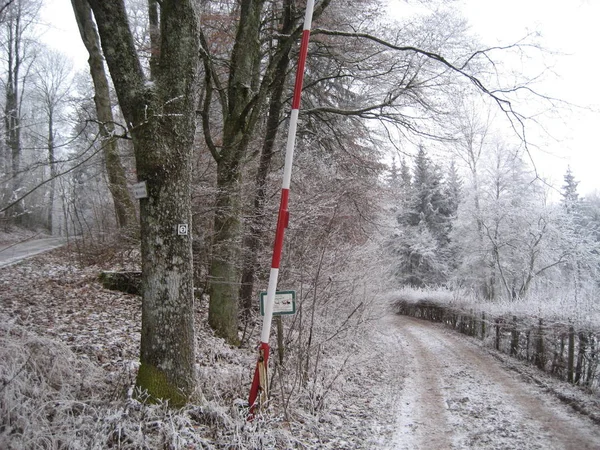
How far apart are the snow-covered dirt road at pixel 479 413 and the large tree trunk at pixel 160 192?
310 centimetres

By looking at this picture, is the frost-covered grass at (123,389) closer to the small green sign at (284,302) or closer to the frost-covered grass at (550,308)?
the small green sign at (284,302)

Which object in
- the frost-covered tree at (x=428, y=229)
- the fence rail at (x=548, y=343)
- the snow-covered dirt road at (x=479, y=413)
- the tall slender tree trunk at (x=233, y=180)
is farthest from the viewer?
the frost-covered tree at (x=428, y=229)

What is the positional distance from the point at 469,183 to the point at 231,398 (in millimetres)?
22912

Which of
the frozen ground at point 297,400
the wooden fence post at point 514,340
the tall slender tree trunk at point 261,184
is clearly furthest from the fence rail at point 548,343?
the tall slender tree trunk at point 261,184

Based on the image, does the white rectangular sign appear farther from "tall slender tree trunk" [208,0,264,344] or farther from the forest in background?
"tall slender tree trunk" [208,0,264,344]

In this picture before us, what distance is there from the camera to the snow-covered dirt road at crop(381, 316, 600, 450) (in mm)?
5523

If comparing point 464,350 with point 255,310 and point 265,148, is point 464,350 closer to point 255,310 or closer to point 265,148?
point 255,310

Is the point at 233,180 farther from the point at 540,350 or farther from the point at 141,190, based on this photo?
the point at 540,350

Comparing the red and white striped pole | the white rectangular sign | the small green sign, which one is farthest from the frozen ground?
the white rectangular sign

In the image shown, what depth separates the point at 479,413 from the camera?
6727 mm

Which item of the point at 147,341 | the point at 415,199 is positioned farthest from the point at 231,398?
the point at 415,199

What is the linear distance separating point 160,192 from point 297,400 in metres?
3.44

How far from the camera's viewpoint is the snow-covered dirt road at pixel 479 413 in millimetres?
5523

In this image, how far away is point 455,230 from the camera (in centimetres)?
2847
